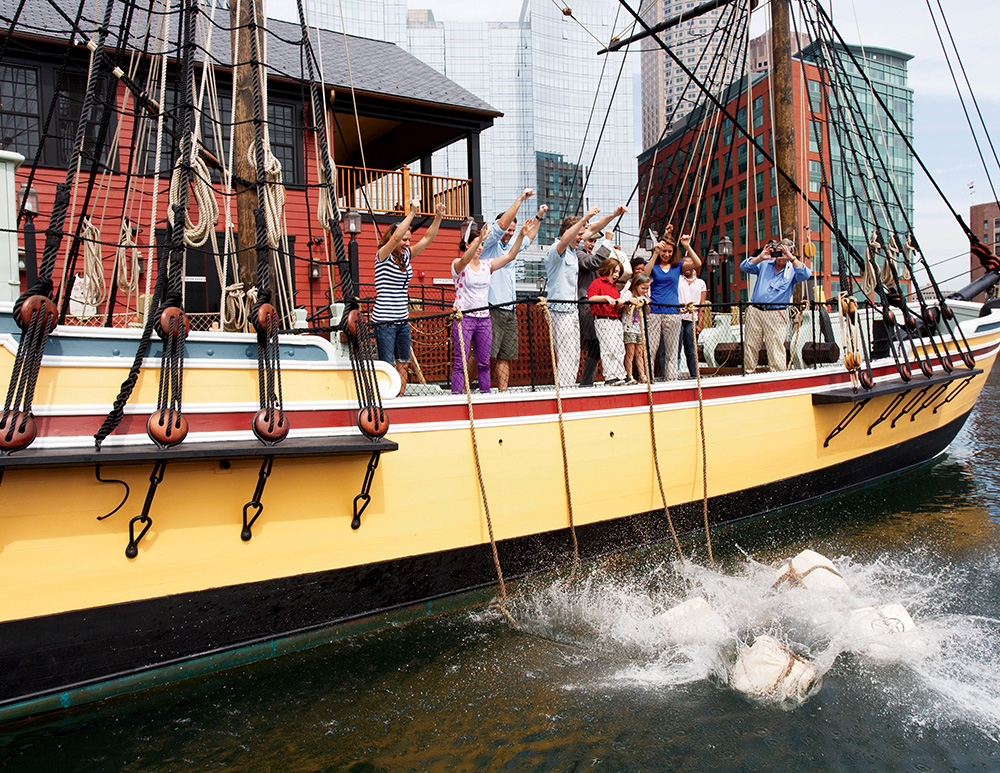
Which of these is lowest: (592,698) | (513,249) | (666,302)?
(592,698)

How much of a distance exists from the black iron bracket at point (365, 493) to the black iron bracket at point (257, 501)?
2.21 ft

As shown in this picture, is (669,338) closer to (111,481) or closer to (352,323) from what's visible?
(352,323)

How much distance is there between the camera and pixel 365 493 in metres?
5.02

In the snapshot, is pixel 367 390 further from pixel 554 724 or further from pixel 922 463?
pixel 922 463

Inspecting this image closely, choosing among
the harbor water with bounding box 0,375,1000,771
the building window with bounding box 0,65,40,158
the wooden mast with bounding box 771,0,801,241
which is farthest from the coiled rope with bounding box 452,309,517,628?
the building window with bounding box 0,65,40,158

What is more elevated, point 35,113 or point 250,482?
point 35,113

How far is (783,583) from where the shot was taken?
5809 mm

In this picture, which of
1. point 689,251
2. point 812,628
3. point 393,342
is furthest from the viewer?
point 689,251

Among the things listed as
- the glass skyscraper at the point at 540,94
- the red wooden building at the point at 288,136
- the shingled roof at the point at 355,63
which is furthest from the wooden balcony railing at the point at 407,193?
the glass skyscraper at the point at 540,94

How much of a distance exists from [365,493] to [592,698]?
206cm

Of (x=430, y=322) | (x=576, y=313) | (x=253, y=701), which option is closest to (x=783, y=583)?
(x=576, y=313)

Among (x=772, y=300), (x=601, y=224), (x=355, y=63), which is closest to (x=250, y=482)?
(x=601, y=224)

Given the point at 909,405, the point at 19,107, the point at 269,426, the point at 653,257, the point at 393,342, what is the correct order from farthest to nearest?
the point at 19,107 < the point at 909,405 < the point at 653,257 < the point at 393,342 < the point at 269,426

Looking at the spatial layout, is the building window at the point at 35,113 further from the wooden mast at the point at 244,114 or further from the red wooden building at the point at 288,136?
the wooden mast at the point at 244,114
